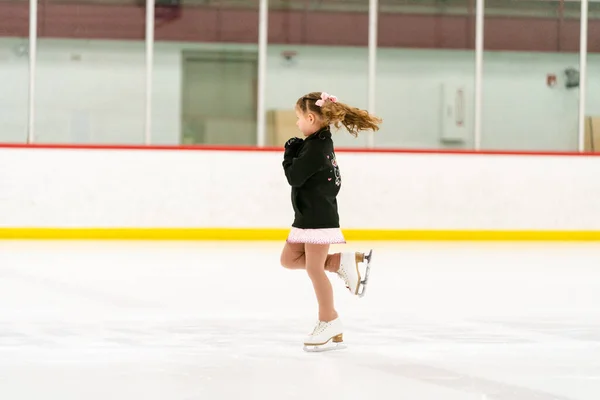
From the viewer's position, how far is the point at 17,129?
10727 millimetres

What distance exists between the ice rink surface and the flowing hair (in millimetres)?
850

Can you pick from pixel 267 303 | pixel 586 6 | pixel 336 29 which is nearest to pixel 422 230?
pixel 336 29

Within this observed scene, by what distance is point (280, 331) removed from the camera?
432 centimetres

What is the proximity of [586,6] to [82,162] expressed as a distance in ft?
18.5

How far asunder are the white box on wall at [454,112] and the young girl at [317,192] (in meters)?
7.34

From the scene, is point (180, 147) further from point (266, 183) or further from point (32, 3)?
point (32, 3)

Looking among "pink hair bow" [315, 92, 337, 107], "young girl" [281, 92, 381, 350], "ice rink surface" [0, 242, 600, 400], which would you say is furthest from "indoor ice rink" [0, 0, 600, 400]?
"pink hair bow" [315, 92, 337, 107]

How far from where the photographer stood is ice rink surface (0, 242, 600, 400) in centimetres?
316

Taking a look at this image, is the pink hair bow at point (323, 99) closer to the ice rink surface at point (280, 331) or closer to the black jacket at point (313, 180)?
the black jacket at point (313, 180)

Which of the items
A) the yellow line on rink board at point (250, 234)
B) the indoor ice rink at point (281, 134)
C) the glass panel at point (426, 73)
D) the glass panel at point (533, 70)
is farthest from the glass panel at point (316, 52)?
the glass panel at point (533, 70)

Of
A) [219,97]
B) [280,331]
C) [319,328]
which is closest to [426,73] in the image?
[219,97]

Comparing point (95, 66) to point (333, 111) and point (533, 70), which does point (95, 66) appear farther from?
point (333, 111)

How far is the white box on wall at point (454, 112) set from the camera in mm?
11234

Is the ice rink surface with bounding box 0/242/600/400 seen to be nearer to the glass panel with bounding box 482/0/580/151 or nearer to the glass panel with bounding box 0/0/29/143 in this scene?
the glass panel with bounding box 0/0/29/143
